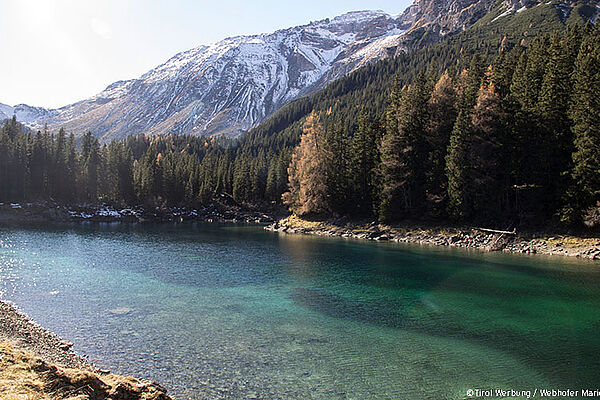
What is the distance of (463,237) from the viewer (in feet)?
168

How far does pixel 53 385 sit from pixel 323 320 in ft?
46.3

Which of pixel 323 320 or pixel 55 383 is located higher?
pixel 55 383

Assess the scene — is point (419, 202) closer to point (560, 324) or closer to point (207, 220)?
point (560, 324)

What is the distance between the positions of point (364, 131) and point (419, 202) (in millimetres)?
18207

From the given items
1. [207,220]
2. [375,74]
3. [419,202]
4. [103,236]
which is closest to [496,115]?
[419,202]

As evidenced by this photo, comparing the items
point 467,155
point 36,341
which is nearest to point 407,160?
point 467,155

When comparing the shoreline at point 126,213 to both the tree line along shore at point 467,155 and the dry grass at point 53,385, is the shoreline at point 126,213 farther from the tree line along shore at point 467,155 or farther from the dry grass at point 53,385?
the dry grass at point 53,385

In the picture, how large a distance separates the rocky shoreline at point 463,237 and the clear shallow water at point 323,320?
5840 millimetres

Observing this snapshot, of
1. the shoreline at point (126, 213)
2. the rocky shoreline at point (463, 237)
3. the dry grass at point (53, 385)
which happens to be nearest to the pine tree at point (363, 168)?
the rocky shoreline at point (463, 237)

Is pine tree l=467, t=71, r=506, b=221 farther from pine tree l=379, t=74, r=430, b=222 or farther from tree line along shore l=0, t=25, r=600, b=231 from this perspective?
pine tree l=379, t=74, r=430, b=222

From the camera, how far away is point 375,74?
187125 mm

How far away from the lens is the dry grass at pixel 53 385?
7926mm

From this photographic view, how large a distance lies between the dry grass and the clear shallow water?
129 inches

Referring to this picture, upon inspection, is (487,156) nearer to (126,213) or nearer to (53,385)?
(53,385)
